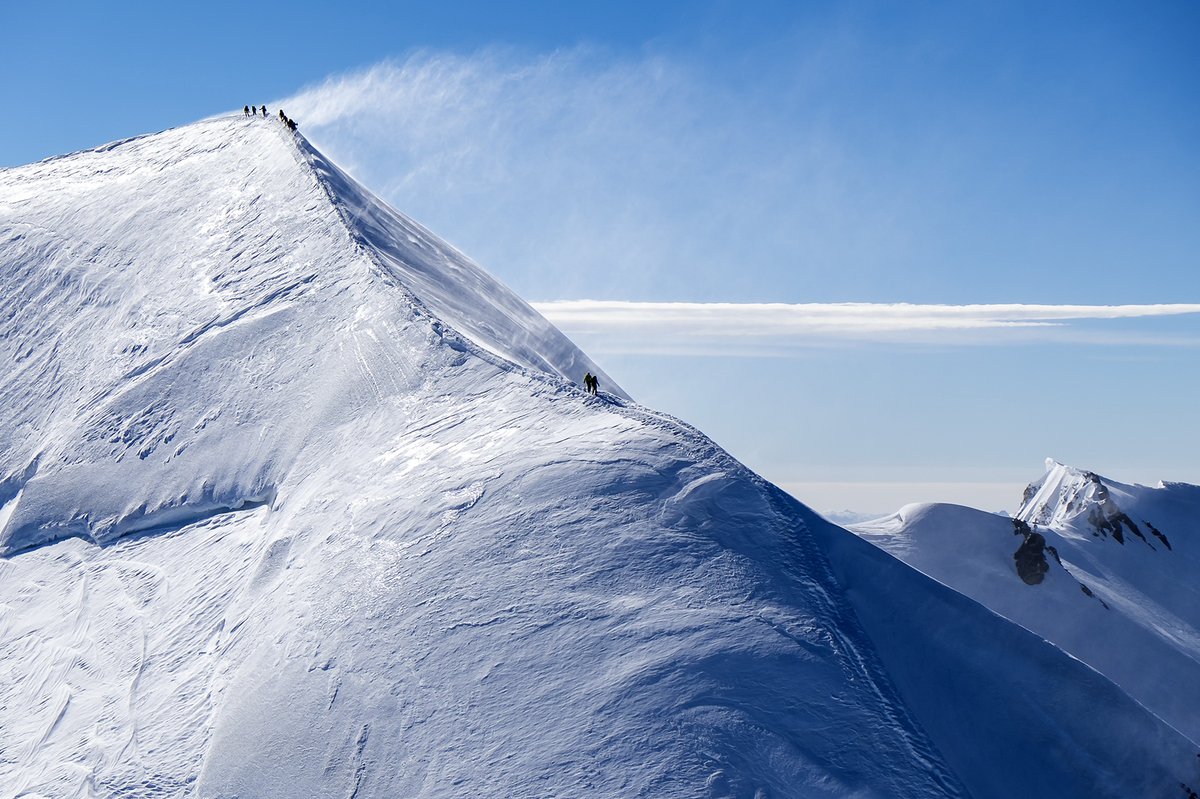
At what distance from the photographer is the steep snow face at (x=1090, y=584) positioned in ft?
195

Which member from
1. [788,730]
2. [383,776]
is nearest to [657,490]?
[788,730]

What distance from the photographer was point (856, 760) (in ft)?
53.5

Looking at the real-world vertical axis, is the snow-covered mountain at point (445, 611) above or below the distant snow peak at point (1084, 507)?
below

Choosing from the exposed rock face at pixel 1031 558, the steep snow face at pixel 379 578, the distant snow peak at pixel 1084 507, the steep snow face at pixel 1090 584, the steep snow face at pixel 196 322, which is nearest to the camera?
the steep snow face at pixel 379 578

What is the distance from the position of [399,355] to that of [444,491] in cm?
668

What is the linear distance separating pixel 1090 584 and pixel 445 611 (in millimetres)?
61958

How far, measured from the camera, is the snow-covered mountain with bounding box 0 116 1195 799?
16.7 meters

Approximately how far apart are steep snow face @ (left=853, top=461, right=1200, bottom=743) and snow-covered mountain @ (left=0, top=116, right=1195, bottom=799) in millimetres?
37972

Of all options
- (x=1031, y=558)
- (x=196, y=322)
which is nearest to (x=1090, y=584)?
(x=1031, y=558)

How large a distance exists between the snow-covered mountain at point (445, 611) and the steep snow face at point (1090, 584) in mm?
37972

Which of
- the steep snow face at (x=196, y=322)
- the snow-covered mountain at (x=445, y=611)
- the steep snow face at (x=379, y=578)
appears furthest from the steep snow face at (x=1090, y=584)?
the steep snow face at (x=379, y=578)

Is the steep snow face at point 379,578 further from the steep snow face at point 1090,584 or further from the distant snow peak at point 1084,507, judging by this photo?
the distant snow peak at point 1084,507

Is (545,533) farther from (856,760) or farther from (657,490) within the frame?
(856,760)

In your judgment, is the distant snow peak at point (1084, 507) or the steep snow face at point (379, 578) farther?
the distant snow peak at point (1084, 507)
